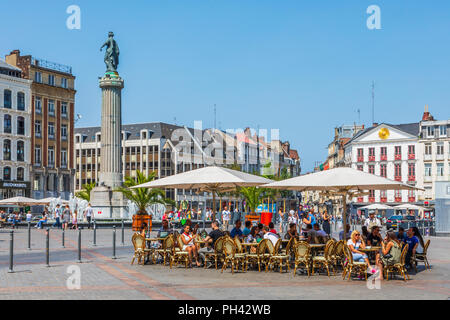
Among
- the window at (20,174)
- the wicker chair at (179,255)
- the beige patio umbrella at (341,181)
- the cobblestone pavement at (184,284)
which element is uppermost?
the window at (20,174)

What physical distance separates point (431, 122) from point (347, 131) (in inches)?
1484

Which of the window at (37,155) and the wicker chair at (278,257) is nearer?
the wicker chair at (278,257)

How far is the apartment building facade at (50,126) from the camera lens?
7231 cm

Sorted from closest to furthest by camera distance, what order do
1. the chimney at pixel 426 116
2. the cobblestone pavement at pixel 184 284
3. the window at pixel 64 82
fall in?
the cobblestone pavement at pixel 184 284 < the window at pixel 64 82 < the chimney at pixel 426 116

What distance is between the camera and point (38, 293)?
11.8 m

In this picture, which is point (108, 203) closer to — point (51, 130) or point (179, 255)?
point (179, 255)

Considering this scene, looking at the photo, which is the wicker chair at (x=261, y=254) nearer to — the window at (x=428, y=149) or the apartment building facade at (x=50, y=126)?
the apartment building facade at (x=50, y=126)

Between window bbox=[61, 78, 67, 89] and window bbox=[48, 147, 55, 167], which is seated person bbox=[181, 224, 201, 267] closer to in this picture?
window bbox=[48, 147, 55, 167]

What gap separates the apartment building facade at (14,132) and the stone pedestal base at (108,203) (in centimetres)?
2771

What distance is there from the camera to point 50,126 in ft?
244

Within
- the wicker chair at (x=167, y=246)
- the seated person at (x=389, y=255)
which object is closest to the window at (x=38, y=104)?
the wicker chair at (x=167, y=246)

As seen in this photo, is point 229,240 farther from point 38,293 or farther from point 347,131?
point 347,131

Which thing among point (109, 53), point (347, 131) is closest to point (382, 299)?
point (109, 53)
